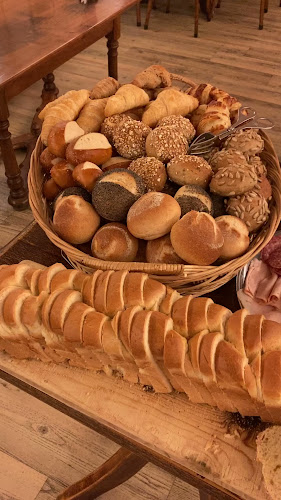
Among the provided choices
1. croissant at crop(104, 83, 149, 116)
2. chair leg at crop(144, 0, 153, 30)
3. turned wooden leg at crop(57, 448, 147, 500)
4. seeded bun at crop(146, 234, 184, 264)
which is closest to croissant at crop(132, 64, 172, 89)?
croissant at crop(104, 83, 149, 116)

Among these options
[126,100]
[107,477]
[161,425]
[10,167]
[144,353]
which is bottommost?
[107,477]

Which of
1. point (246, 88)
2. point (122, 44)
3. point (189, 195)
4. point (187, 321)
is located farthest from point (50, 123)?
point (122, 44)

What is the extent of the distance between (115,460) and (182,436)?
40cm

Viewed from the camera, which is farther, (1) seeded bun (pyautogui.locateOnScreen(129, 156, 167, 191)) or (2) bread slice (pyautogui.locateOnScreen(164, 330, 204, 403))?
(1) seeded bun (pyautogui.locateOnScreen(129, 156, 167, 191))

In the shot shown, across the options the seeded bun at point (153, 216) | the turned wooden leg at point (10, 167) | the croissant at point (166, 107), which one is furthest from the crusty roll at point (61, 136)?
the turned wooden leg at point (10, 167)

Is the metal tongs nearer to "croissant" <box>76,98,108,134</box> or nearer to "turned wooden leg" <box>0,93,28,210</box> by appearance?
"croissant" <box>76,98,108,134</box>

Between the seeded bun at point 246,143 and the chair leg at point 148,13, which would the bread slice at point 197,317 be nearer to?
the seeded bun at point 246,143

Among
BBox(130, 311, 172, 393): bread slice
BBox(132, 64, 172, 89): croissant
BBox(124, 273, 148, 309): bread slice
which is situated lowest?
BBox(130, 311, 172, 393): bread slice

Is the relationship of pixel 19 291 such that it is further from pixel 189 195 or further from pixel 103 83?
pixel 103 83

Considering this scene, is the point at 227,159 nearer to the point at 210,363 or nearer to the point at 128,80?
the point at 210,363

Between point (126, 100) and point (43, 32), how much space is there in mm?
1218

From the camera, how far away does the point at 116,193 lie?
3.30 ft

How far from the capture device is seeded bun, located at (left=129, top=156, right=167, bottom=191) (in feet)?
3.54

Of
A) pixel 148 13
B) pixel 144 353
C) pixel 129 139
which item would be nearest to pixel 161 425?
pixel 144 353
